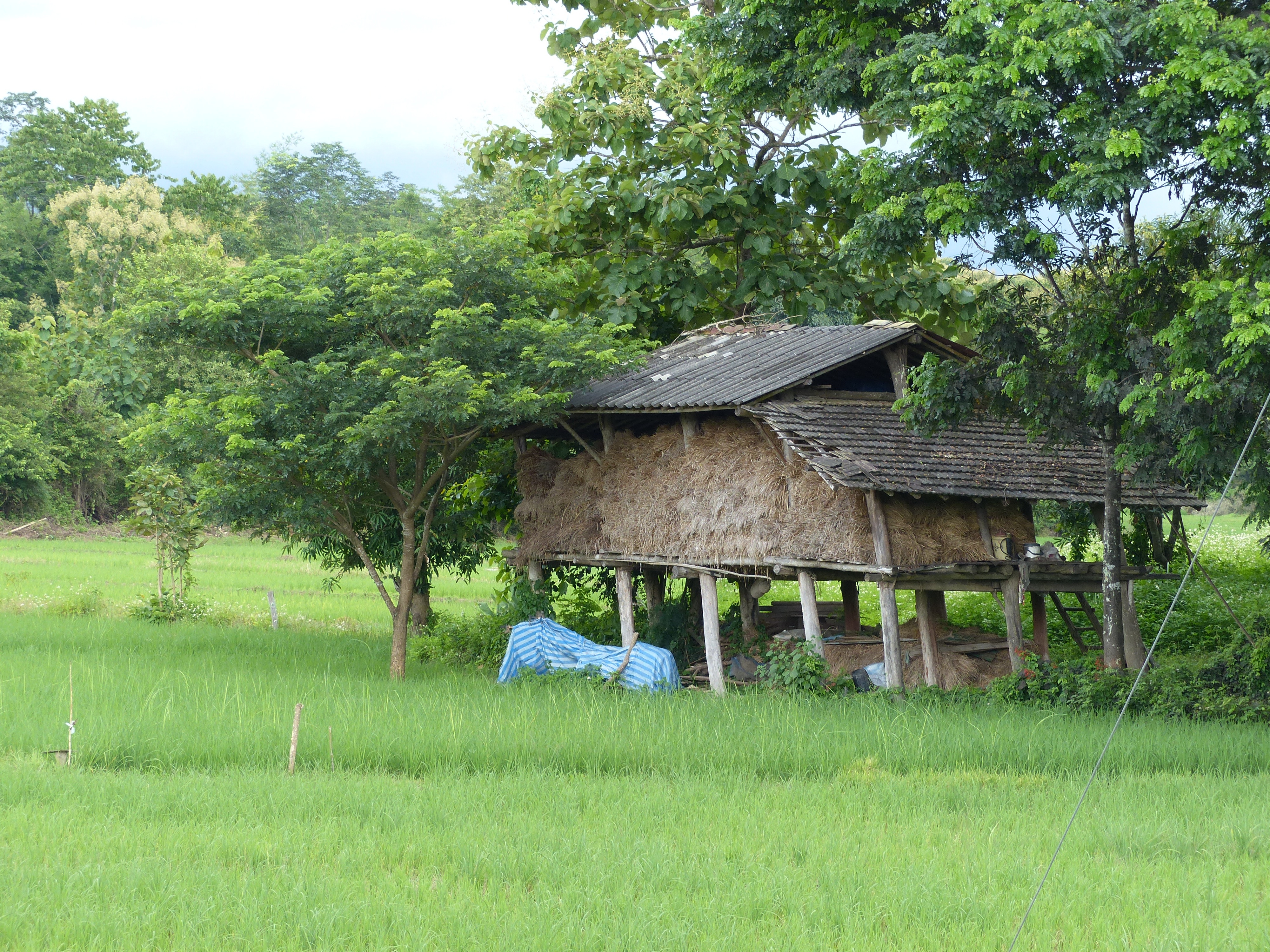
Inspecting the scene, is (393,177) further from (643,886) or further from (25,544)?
(643,886)

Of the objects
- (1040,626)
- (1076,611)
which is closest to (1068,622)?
(1040,626)

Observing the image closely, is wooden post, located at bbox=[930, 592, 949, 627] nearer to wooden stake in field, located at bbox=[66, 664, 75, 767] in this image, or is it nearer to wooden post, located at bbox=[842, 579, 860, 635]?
wooden post, located at bbox=[842, 579, 860, 635]

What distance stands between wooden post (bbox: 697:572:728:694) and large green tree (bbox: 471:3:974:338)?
5.17 meters

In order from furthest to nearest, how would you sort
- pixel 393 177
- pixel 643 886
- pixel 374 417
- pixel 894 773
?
pixel 393 177 → pixel 374 417 → pixel 894 773 → pixel 643 886

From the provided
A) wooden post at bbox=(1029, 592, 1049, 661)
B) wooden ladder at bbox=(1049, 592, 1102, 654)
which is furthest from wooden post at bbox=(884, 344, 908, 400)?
wooden ladder at bbox=(1049, 592, 1102, 654)

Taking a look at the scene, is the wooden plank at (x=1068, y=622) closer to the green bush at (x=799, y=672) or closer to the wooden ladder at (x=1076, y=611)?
the wooden ladder at (x=1076, y=611)

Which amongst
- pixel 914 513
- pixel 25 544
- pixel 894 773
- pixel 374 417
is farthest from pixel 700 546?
pixel 25 544

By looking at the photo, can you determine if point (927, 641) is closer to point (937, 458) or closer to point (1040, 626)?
point (937, 458)

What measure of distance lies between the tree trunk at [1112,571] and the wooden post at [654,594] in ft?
20.7

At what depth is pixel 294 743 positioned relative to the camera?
29.5 feet

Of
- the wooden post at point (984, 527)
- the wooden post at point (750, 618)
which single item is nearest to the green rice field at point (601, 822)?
the wooden post at point (984, 527)

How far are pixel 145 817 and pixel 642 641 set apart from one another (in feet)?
31.5

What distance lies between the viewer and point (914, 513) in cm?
1303

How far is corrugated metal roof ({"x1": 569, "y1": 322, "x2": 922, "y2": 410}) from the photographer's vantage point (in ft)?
44.8
